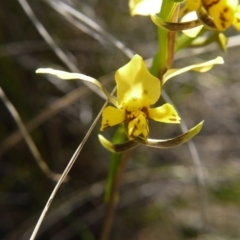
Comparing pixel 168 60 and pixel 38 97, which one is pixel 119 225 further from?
pixel 168 60

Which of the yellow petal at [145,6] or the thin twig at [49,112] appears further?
the thin twig at [49,112]

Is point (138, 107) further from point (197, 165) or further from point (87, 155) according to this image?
point (87, 155)

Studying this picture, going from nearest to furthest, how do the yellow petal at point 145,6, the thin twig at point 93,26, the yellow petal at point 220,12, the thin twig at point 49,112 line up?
the yellow petal at point 220,12
the yellow petal at point 145,6
the thin twig at point 93,26
the thin twig at point 49,112

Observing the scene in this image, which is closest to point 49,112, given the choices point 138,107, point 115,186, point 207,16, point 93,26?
point 93,26

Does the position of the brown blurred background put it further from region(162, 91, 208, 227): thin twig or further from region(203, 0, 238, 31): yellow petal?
region(203, 0, 238, 31): yellow petal

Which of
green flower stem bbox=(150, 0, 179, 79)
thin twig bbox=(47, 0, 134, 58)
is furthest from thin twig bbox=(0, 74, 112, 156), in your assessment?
green flower stem bbox=(150, 0, 179, 79)

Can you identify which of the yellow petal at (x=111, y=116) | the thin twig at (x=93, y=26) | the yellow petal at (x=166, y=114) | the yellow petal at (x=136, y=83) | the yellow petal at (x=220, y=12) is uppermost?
the thin twig at (x=93, y=26)

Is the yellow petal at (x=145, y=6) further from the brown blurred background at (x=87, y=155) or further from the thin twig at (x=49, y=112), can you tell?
the brown blurred background at (x=87, y=155)

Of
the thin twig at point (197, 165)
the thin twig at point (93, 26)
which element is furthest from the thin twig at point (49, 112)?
the thin twig at point (197, 165)
